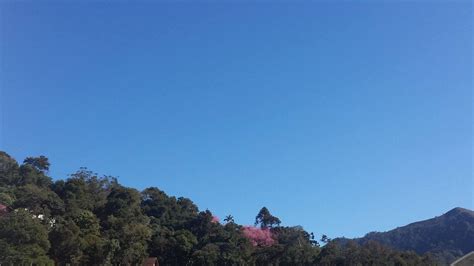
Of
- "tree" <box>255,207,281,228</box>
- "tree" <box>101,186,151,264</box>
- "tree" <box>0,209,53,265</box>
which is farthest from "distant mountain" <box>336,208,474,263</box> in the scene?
"tree" <box>0,209,53,265</box>

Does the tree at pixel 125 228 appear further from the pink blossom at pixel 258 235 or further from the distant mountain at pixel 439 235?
the distant mountain at pixel 439 235

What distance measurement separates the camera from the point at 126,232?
4294 centimetres

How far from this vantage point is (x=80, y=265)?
39094 millimetres

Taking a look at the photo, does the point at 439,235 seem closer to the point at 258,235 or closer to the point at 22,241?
the point at 258,235

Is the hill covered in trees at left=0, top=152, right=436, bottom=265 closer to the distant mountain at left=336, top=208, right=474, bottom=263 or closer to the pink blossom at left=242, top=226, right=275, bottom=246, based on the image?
the pink blossom at left=242, top=226, right=275, bottom=246

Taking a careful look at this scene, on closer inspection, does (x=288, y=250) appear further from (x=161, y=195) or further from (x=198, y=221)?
(x=161, y=195)

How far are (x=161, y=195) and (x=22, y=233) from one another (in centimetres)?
3276

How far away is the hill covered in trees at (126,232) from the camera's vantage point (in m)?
36.5

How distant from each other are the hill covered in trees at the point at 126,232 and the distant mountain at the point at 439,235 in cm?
3115

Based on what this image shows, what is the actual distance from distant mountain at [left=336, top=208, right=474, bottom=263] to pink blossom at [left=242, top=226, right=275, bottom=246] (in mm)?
30146

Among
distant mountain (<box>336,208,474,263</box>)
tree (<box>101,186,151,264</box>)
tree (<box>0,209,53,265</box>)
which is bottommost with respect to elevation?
tree (<box>0,209,53,265</box>)

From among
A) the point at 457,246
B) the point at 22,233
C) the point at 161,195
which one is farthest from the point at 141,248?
the point at 457,246

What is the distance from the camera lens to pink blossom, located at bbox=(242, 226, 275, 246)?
61622mm

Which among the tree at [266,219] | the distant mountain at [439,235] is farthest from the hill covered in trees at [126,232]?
the distant mountain at [439,235]
